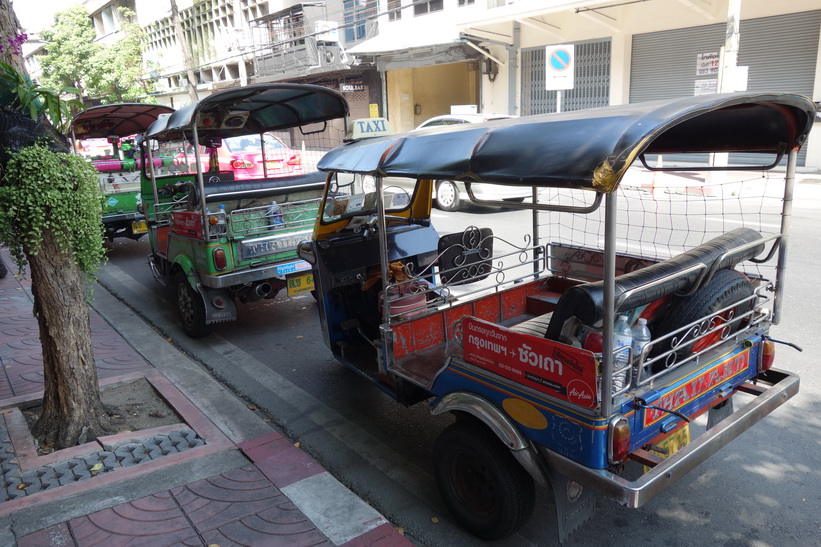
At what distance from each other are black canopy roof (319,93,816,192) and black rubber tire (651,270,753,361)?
801 millimetres

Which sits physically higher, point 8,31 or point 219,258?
point 8,31

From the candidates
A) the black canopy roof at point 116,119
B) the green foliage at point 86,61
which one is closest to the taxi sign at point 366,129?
the black canopy roof at point 116,119

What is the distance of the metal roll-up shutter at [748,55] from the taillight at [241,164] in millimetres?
11217

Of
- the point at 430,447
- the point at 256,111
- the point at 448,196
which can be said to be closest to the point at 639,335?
the point at 430,447

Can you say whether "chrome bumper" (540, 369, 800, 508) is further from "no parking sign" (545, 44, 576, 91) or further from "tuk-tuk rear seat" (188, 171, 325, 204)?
"no parking sign" (545, 44, 576, 91)

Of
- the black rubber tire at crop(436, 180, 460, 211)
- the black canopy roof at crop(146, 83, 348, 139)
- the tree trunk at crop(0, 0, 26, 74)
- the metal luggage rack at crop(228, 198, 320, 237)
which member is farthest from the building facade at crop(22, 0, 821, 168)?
the tree trunk at crop(0, 0, 26, 74)

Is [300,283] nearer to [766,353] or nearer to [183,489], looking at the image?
[183,489]

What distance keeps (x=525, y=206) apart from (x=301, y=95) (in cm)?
487

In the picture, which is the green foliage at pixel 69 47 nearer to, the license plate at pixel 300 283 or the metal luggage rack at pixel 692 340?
the license plate at pixel 300 283

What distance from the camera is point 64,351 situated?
13.6 ft

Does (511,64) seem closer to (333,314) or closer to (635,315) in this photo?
(333,314)

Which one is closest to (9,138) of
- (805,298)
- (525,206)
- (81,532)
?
(81,532)

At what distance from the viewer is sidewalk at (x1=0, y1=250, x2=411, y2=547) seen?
321 centimetres

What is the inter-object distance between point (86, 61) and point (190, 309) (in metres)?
23.8
